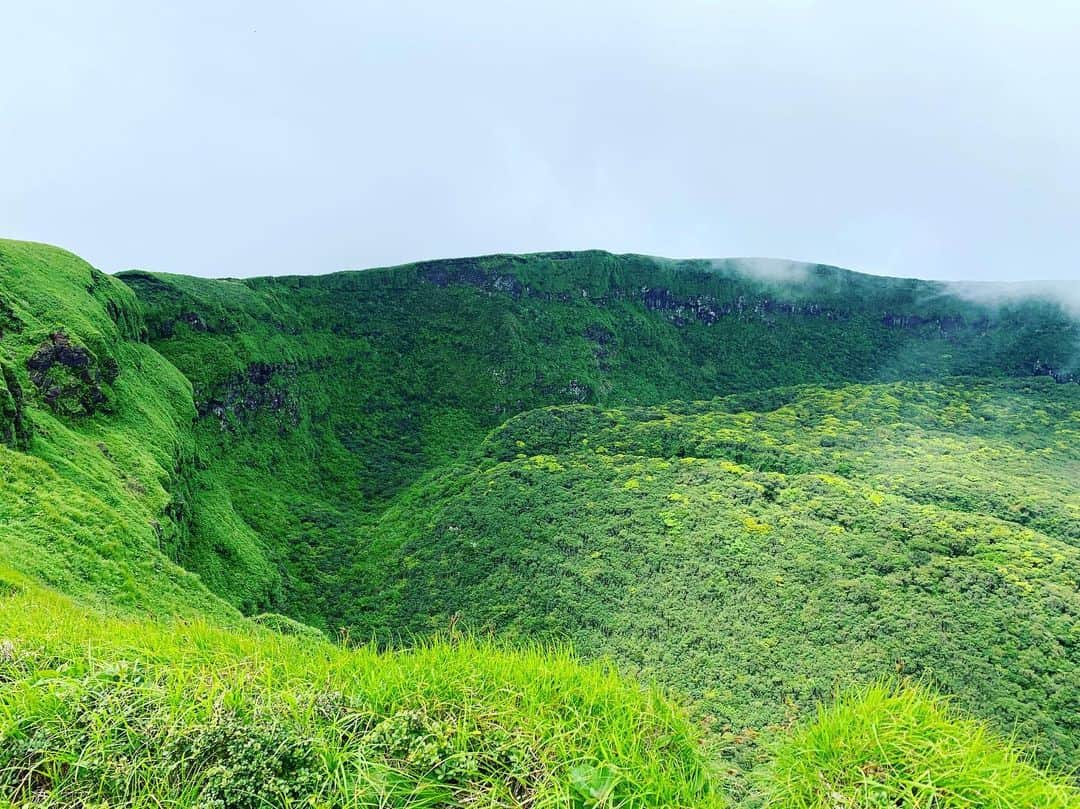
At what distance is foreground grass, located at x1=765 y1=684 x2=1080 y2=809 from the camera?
169 inches

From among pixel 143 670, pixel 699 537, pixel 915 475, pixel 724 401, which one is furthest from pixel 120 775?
pixel 724 401

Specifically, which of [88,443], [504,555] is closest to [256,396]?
[88,443]

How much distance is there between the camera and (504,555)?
1642 inches

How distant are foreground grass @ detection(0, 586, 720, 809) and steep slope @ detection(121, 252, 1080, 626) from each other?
40287 millimetres

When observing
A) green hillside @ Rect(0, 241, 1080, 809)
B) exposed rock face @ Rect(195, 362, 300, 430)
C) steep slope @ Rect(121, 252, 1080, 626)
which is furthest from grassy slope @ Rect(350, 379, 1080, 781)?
exposed rock face @ Rect(195, 362, 300, 430)

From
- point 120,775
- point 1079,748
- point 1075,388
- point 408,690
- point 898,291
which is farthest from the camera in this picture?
point 898,291

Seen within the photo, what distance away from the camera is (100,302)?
47.6m

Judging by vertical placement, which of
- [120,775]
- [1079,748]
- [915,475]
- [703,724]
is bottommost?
[1079,748]

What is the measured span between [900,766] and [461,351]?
102 m

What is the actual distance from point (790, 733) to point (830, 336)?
131m

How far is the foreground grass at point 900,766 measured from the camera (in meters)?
4.30

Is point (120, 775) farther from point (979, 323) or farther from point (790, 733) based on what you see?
point (979, 323)

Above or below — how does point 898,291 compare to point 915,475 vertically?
above

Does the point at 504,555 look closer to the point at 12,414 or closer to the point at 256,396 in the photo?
the point at 12,414
